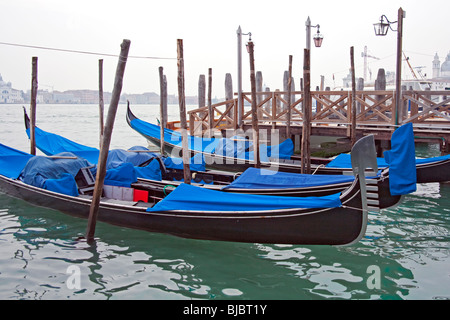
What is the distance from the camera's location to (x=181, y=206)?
4.49 meters

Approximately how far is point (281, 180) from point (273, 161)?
2.25 m

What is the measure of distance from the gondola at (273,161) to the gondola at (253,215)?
115cm

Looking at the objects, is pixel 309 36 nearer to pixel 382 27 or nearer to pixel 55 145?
pixel 382 27

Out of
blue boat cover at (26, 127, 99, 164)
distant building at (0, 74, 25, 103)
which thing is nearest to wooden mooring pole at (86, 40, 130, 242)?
blue boat cover at (26, 127, 99, 164)

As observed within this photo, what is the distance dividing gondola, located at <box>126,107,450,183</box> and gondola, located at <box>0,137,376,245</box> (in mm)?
1145

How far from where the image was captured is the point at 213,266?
404 cm

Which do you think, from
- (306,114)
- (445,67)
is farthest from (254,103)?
(445,67)

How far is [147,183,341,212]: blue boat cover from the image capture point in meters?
3.96

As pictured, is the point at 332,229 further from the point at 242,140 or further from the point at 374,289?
the point at 242,140

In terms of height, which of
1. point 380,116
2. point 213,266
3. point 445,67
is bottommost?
point 213,266

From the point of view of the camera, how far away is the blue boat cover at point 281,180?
5121 millimetres

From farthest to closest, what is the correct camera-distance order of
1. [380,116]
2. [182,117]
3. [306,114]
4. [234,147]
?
[380,116] < [234,147] < [306,114] < [182,117]
